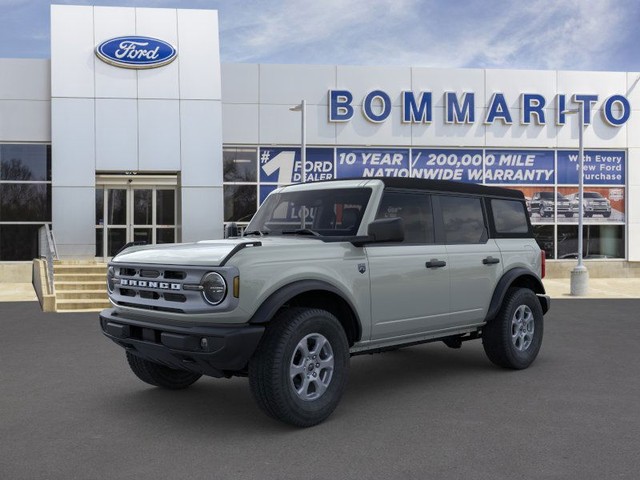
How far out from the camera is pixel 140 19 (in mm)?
18828

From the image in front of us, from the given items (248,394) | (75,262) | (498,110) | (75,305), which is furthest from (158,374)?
(498,110)

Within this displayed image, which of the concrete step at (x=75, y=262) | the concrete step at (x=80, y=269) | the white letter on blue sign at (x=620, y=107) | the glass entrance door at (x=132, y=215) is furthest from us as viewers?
the white letter on blue sign at (x=620, y=107)

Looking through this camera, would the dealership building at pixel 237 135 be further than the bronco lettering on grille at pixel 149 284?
Yes

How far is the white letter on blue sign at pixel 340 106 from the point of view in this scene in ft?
65.4

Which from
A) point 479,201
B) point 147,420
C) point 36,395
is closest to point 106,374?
point 36,395

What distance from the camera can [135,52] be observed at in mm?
18422

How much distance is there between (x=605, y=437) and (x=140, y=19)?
17715 millimetres

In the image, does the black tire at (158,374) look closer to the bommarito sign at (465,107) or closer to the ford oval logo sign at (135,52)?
the ford oval logo sign at (135,52)

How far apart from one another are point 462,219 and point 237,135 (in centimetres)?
1400

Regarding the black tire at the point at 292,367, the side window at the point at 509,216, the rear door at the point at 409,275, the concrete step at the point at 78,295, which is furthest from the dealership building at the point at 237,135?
the black tire at the point at 292,367

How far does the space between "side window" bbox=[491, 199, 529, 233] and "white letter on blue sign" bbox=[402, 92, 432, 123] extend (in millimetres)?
13090

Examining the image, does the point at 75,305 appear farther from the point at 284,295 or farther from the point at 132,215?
the point at 284,295

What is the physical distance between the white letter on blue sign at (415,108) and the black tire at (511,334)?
13.7m

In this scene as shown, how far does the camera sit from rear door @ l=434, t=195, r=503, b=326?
6.37 meters
